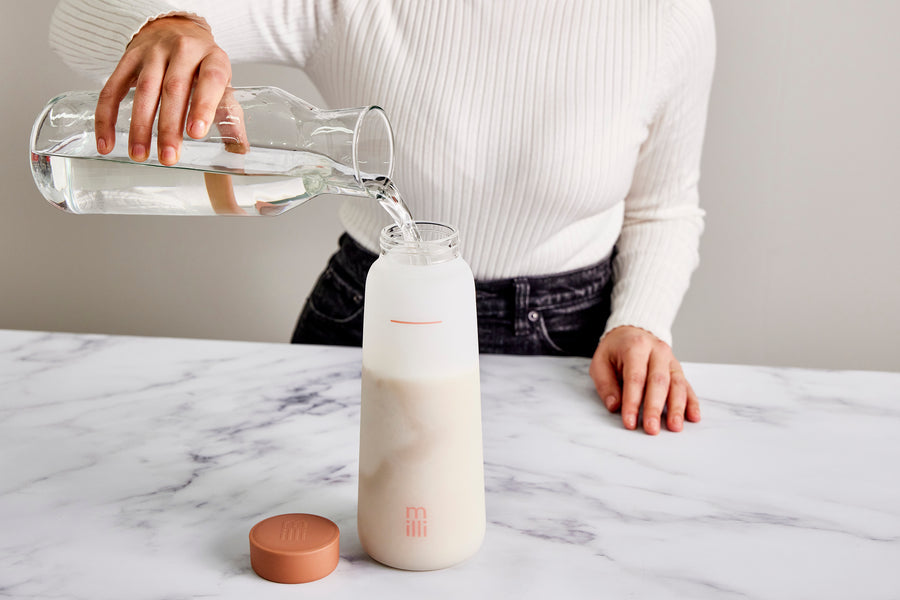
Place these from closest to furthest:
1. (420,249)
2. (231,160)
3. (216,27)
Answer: (420,249) → (231,160) → (216,27)

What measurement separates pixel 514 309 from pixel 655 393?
34 centimetres

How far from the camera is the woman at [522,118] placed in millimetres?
1088

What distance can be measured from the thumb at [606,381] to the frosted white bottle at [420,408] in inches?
12.0

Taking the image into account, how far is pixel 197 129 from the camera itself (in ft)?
2.06

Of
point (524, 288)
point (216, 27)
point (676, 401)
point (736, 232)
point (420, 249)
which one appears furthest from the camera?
point (736, 232)

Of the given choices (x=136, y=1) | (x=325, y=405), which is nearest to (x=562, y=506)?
(x=325, y=405)

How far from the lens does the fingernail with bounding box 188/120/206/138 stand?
0.63 m

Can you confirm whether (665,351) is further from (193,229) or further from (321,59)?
(193,229)

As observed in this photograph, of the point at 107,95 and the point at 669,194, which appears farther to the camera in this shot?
the point at 669,194

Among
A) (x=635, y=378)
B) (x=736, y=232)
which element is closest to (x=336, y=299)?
(x=635, y=378)

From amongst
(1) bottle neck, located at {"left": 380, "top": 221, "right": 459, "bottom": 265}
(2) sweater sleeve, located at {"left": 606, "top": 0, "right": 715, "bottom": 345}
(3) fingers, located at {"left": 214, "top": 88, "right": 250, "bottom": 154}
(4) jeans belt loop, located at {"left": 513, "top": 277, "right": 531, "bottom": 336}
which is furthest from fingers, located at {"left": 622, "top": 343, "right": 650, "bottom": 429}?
(3) fingers, located at {"left": 214, "top": 88, "right": 250, "bottom": 154}

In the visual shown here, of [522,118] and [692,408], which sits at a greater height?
[522,118]

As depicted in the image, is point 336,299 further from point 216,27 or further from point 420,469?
point 420,469

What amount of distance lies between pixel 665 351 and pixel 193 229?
3.75ft
